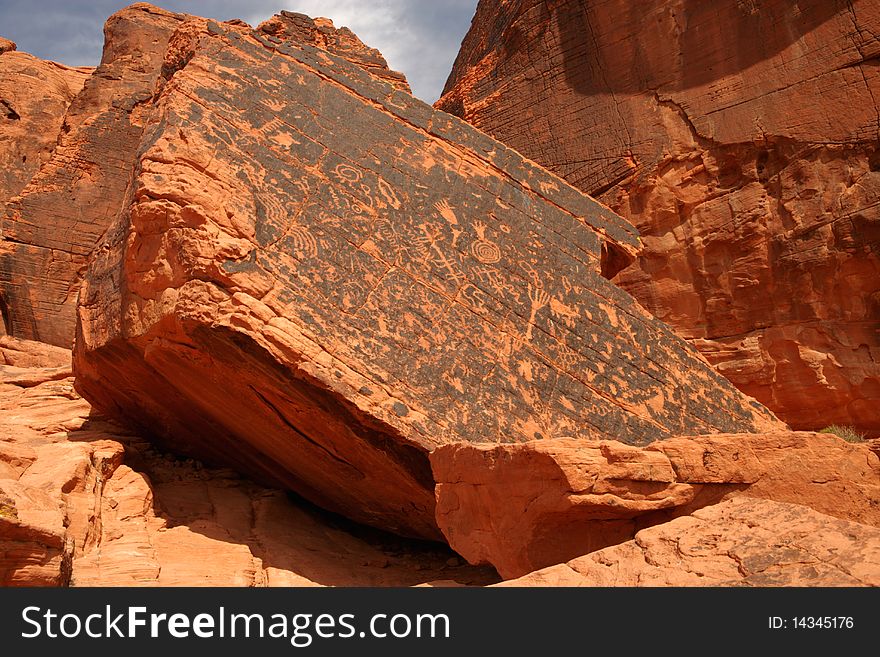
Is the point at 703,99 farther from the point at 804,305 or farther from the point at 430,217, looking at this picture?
the point at 430,217

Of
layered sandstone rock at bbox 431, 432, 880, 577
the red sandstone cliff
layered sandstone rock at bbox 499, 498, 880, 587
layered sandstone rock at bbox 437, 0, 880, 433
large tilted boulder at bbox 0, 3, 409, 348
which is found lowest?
layered sandstone rock at bbox 499, 498, 880, 587

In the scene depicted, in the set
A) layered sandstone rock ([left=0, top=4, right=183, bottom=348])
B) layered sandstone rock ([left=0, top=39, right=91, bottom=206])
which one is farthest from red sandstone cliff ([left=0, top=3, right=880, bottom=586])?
layered sandstone rock ([left=0, top=39, right=91, bottom=206])

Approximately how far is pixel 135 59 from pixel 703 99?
7.71m

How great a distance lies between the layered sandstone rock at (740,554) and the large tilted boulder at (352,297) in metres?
1.23

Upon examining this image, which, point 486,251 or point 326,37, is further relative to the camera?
point 326,37

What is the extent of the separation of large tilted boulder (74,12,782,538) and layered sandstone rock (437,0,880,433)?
1979mm

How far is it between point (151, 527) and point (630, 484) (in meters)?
2.37

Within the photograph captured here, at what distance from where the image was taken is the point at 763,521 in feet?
8.83

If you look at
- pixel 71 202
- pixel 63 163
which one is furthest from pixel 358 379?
pixel 63 163

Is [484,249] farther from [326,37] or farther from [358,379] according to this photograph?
[326,37]

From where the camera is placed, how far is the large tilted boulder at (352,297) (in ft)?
12.6

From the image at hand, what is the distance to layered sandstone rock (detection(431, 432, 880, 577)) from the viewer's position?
9.36ft

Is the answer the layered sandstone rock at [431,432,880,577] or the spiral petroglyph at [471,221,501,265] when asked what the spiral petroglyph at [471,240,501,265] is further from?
the layered sandstone rock at [431,432,880,577]

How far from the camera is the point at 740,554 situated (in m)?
2.50
